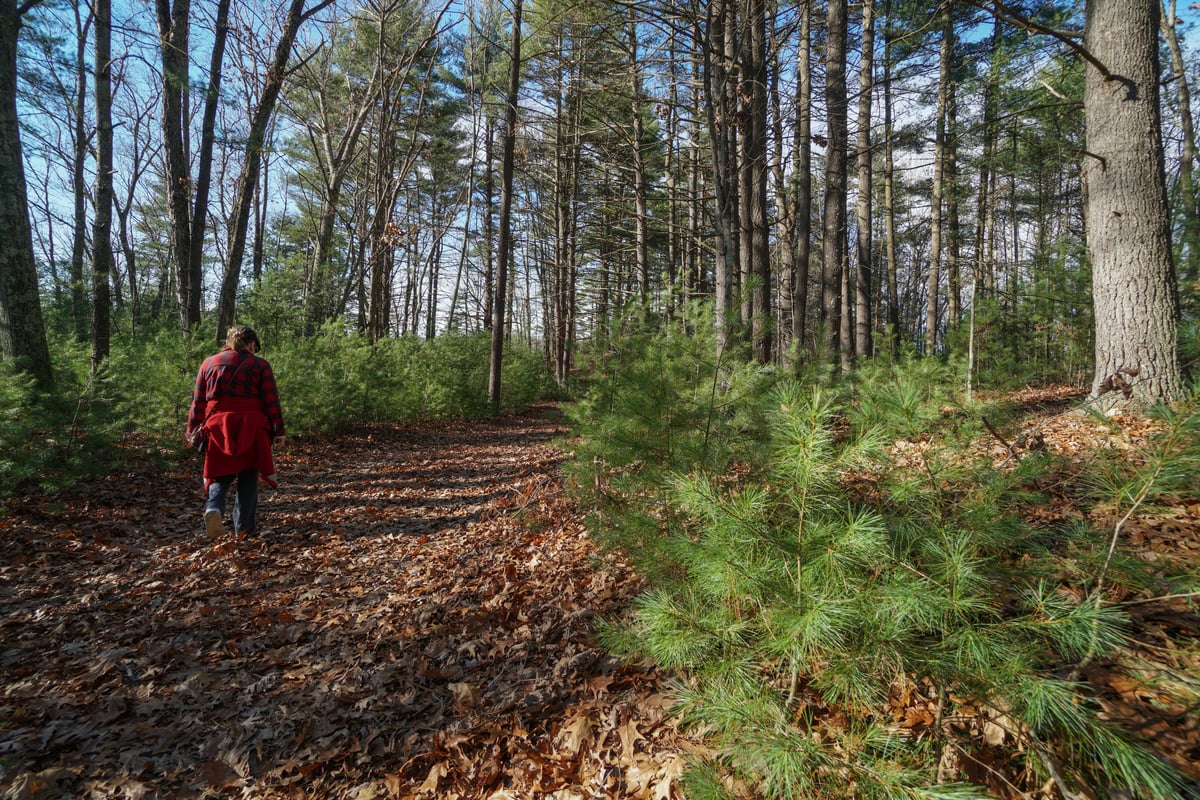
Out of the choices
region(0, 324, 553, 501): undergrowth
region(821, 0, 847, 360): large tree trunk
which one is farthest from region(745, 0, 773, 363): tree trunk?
region(0, 324, 553, 501): undergrowth

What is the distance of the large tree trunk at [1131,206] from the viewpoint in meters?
3.99

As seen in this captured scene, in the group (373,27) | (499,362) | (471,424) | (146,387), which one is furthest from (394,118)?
(146,387)

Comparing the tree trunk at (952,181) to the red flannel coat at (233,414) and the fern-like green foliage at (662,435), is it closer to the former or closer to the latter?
the fern-like green foliage at (662,435)

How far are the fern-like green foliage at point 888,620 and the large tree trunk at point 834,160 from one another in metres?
6.05

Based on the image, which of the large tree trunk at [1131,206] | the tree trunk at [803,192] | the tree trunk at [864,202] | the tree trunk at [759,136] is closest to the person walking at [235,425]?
the tree trunk at [759,136]

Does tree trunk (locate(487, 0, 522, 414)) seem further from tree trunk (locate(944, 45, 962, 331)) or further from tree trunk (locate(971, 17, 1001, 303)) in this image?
tree trunk (locate(971, 17, 1001, 303))

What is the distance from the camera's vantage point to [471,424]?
13281 mm

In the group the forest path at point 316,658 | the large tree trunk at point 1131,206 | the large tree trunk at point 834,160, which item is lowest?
the forest path at point 316,658

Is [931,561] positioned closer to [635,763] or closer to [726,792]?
[726,792]

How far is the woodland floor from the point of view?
217cm

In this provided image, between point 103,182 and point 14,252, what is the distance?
11.0 feet

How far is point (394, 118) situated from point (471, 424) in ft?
29.4

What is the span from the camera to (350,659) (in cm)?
327

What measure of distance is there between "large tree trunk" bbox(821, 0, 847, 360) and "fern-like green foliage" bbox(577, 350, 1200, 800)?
6.05 metres
